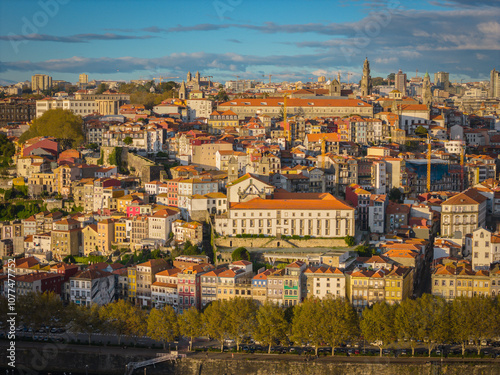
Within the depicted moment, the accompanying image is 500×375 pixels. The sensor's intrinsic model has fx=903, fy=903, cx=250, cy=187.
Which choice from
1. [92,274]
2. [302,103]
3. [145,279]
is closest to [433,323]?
[145,279]

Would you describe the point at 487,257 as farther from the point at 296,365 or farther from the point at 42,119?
the point at 42,119

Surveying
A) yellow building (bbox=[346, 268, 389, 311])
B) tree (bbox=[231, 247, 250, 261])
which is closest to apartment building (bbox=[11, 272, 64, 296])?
tree (bbox=[231, 247, 250, 261])

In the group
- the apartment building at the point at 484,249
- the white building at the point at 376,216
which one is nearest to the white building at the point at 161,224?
the white building at the point at 376,216

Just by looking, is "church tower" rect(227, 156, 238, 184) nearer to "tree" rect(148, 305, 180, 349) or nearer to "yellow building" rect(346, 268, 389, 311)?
"yellow building" rect(346, 268, 389, 311)

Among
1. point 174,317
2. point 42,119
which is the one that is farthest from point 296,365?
point 42,119

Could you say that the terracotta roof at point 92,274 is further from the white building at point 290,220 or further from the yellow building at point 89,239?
the white building at point 290,220

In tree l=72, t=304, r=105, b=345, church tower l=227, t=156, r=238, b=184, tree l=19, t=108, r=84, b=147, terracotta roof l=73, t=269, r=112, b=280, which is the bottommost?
tree l=72, t=304, r=105, b=345
